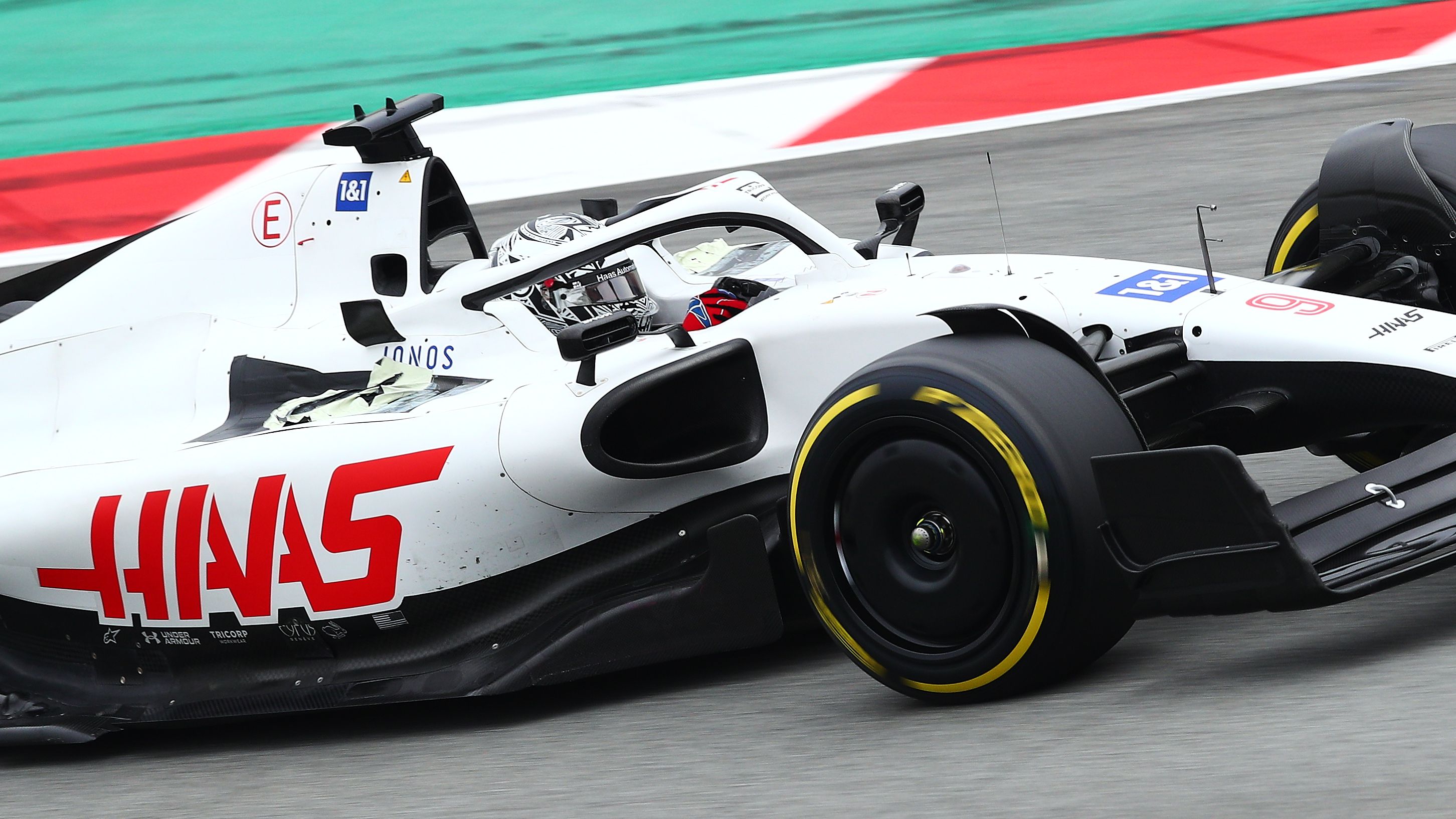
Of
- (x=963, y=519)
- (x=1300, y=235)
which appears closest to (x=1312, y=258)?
(x=1300, y=235)

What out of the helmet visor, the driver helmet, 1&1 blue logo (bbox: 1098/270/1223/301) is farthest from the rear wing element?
1&1 blue logo (bbox: 1098/270/1223/301)

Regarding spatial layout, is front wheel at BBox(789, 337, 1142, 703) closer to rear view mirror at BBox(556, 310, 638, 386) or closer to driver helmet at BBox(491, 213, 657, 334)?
rear view mirror at BBox(556, 310, 638, 386)

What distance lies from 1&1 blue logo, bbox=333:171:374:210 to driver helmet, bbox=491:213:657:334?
0.43m

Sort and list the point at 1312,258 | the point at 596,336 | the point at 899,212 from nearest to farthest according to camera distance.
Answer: the point at 596,336 < the point at 1312,258 < the point at 899,212

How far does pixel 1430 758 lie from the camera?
9.59 feet

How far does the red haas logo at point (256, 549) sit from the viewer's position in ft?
14.3

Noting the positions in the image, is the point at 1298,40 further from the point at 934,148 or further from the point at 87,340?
the point at 87,340

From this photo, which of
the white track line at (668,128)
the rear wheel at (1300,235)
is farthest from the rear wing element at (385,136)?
the white track line at (668,128)

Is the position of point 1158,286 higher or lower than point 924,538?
higher

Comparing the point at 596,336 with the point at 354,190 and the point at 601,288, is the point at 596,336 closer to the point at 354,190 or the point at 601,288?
the point at 601,288

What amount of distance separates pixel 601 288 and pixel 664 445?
881 millimetres

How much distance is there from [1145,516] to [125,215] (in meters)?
9.23

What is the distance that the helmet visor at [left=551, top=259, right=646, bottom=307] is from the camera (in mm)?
4969

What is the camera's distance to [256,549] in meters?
4.50
